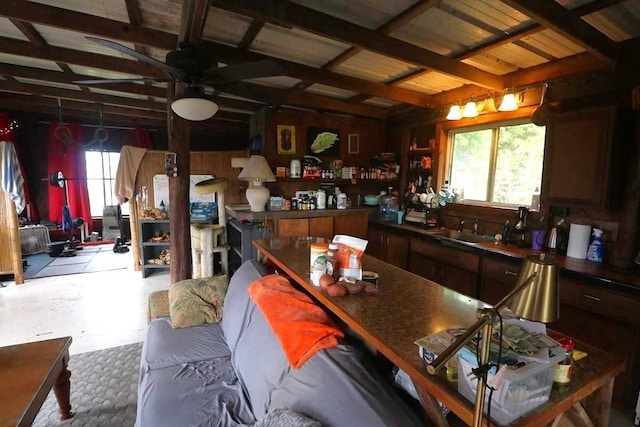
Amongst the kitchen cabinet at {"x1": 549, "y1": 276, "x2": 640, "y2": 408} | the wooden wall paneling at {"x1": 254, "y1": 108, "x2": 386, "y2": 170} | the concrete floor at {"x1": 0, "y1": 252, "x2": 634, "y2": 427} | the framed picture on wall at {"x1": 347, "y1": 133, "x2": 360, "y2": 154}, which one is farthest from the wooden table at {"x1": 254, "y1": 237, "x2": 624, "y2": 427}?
the framed picture on wall at {"x1": 347, "y1": 133, "x2": 360, "y2": 154}

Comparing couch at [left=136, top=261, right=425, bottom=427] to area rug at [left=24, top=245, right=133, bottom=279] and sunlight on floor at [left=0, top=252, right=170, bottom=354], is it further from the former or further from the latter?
area rug at [left=24, top=245, right=133, bottom=279]

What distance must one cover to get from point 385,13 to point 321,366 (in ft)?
6.84

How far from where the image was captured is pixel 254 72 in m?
1.92

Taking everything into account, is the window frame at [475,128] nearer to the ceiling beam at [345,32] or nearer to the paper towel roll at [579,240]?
the paper towel roll at [579,240]

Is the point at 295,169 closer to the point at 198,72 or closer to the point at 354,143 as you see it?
the point at 354,143

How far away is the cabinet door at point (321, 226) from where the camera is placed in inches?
159

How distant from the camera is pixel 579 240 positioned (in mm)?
2518

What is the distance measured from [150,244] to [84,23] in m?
3.17

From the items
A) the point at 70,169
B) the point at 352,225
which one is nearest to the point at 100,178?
the point at 70,169

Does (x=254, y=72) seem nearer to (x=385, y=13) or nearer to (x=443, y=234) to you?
(x=385, y=13)

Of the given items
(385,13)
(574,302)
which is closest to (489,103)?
(385,13)

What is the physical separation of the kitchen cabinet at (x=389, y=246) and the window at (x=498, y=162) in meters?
0.96

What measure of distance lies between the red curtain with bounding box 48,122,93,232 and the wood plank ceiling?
10.4 ft

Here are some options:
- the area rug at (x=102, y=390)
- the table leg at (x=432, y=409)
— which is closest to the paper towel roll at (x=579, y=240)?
the table leg at (x=432, y=409)
